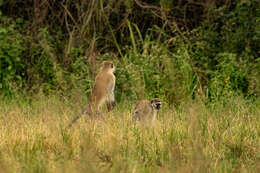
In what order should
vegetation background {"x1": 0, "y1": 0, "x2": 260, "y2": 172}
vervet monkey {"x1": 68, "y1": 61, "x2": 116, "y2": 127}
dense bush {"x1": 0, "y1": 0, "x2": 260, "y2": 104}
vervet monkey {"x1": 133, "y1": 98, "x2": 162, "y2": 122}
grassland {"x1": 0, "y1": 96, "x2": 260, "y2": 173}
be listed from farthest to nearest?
1. dense bush {"x1": 0, "y1": 0, "x2": 260, "y2": 104}
2. vervet monkey {"x1": 68, "y1": 61, "x2": 116, "y2": 127}
3. vervet monkey {"x1": 133, "y1": 98, "x2": 162, "y2": 122}
4. vegetation background {"x1": 0, "y1": 0, "x2": 260, "y2": 172}
5. grassland {"x1": 0, "y1": 96, "x2": 260, "y2": 173}

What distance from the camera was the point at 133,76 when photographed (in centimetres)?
861

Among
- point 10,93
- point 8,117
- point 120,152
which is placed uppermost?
point 120,152

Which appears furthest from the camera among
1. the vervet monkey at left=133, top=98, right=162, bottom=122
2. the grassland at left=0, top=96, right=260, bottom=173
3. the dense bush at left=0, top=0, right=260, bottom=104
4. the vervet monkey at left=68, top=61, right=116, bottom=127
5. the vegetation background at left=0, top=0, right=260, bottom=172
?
the dense bush at left=0, top=0, right=260, bottom=104

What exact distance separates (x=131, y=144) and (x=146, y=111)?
1792mm

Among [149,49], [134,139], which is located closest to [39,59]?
[149,49]

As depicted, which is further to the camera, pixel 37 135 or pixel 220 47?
pixel 220 47

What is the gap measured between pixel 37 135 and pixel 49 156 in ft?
2.31

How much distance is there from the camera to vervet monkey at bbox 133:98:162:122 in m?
6.79

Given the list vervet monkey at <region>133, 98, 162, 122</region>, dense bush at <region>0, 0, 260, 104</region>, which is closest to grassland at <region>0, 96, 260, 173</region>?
vervet monkey at <region>133, 98, 162, 122</region>

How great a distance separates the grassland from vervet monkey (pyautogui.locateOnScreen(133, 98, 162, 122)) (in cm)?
28

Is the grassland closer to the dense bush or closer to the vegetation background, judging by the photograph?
the vegetation background

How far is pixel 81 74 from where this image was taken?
944cm

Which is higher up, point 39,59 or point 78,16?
point 78,16

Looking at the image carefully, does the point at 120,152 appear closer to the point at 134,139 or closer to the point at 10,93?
the point at 134,139
